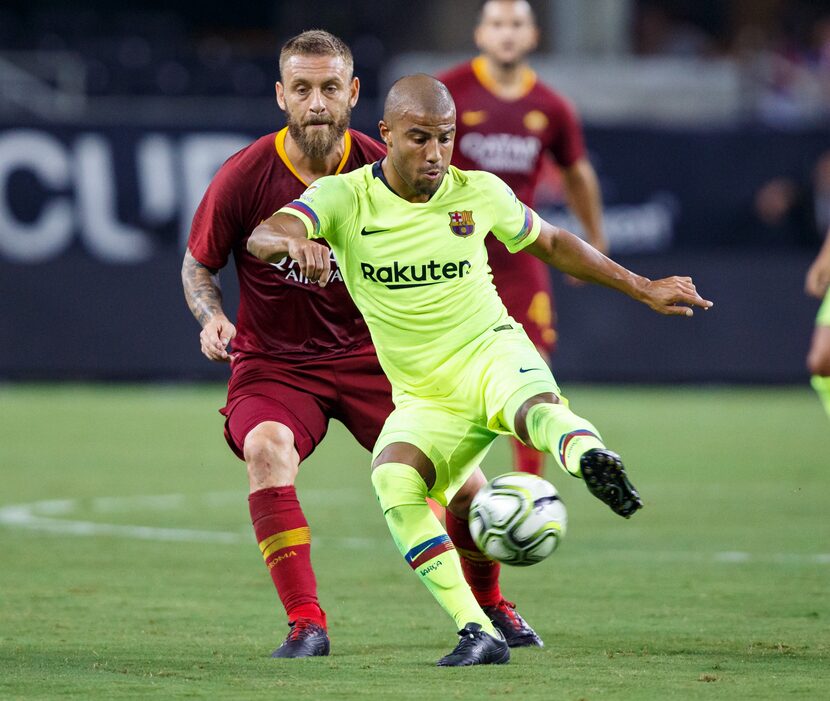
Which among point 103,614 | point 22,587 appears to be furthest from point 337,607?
point 22,587

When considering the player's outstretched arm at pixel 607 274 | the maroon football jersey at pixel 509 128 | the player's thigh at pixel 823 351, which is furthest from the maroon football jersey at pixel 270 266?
the maroon football jersey at pixel 509 128

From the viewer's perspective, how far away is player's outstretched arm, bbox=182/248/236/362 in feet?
19.4

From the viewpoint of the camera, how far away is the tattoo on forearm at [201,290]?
20.3ft

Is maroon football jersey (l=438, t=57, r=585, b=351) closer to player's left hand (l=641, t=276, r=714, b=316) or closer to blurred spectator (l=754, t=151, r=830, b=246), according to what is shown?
player's left hand (l=641, t=276, r=714, b=316)

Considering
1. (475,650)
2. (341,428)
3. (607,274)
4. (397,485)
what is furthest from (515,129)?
(341,428)

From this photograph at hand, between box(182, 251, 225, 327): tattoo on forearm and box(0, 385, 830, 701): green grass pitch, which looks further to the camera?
box(182, 251, 225, 327): tattoo on forearm

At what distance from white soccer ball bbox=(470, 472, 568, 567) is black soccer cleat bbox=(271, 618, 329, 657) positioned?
70cm

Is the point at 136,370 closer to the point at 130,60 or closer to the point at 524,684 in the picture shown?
the point at 130,60

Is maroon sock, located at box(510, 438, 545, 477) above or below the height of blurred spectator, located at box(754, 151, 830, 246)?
above

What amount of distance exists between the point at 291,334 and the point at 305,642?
4.43 ft

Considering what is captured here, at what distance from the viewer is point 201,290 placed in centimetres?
630

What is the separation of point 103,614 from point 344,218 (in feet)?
6.64

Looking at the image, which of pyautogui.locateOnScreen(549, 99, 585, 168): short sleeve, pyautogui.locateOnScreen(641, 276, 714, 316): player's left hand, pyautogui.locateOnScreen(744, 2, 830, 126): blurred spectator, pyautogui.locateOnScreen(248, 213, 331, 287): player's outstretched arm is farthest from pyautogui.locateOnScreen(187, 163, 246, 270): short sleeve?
pyautogui.locateOnScreen(744, 2, 830, 126): blurred spectator

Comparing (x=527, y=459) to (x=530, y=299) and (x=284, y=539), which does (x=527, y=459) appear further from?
(x=284, y=539)
